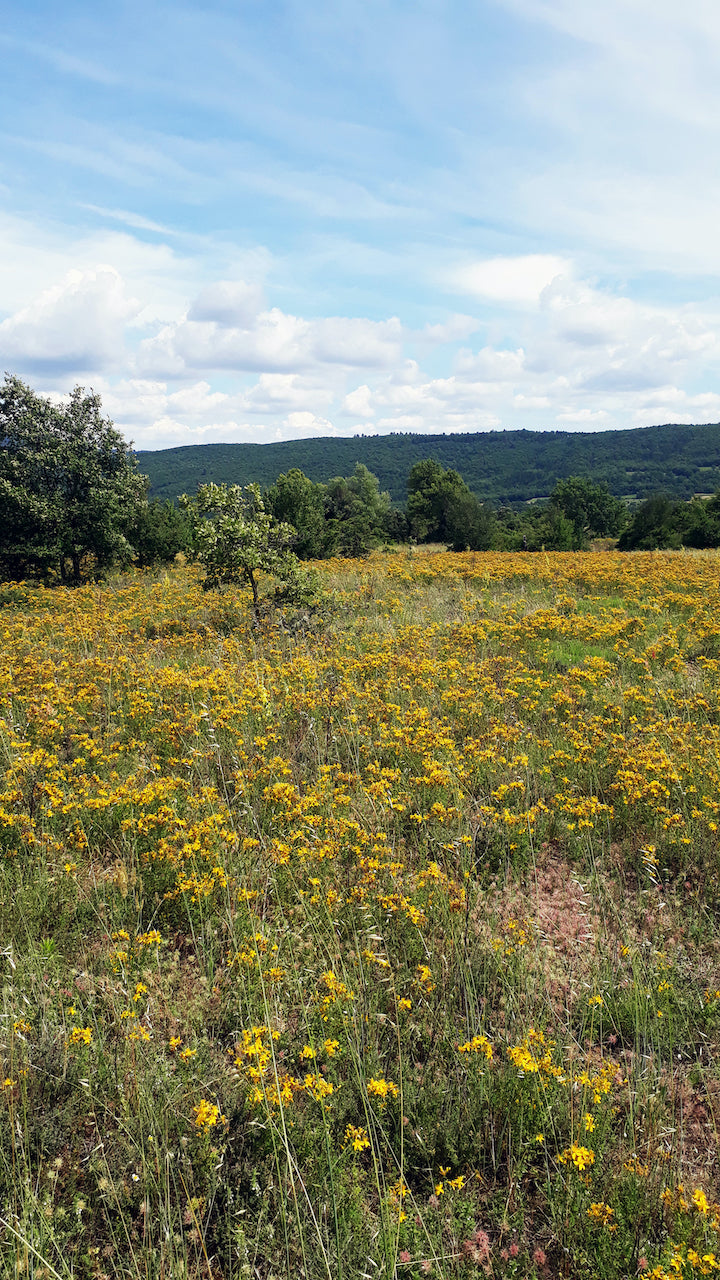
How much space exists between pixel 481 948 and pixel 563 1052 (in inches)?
25.7

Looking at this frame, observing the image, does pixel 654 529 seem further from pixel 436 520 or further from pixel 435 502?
pixel 435 502

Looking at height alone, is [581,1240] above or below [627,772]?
below

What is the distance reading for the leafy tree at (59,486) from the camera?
17406 millimetres

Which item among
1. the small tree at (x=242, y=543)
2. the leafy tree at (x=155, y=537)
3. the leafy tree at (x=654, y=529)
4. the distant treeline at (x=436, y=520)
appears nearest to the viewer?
the small tree at (x=242, y=543)

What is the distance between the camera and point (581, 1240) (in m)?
2.31

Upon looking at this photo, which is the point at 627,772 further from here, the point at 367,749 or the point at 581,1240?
the point at 581,1240

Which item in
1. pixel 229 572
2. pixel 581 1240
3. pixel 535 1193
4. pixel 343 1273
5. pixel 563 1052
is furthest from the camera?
pixel 229 572

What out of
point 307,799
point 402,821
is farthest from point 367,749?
point 307,799

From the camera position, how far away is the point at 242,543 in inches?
402

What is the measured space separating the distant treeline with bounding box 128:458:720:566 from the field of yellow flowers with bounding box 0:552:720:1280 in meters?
5.99

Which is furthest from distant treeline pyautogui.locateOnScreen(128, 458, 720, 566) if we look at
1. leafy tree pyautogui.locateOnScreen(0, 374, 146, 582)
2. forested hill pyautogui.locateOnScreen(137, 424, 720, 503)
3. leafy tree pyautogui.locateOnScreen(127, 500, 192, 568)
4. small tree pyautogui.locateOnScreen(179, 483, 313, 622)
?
forested hill pyautogui.locateOnScreen(137, 424, 720, 503)

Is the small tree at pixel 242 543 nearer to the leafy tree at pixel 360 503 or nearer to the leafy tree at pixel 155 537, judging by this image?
the leafy tree at pixel 155 537

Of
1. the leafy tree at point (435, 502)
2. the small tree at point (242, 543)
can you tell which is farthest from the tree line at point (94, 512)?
the leafy tree at point (435, 502)

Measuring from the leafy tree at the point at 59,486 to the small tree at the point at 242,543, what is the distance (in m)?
8.92
